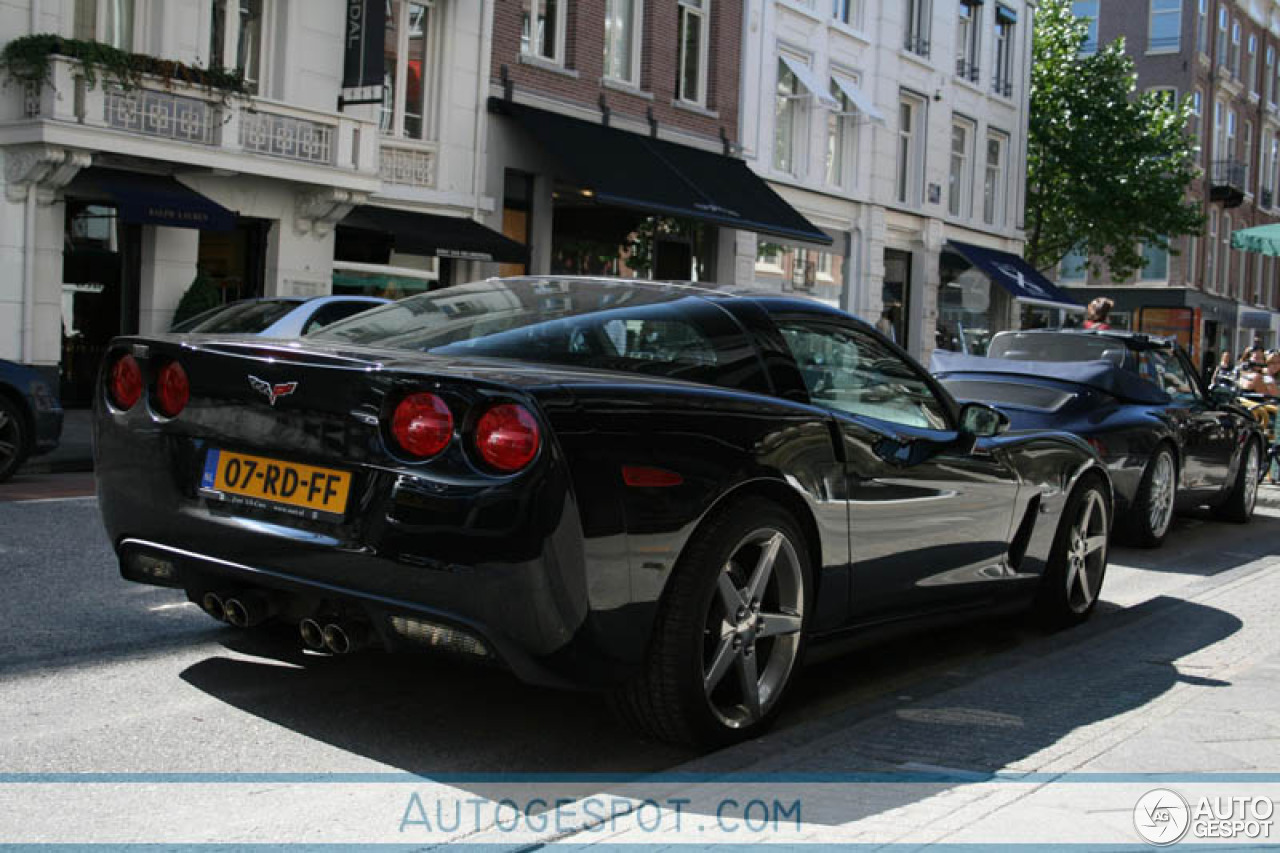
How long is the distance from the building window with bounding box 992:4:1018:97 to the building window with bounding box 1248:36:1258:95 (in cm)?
2337

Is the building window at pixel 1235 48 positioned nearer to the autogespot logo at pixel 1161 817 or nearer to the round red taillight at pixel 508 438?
the autogespot logo at pixel 1161 817

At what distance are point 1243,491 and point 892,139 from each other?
20.1m

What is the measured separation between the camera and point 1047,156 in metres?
39.1

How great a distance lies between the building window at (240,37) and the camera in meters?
17.9

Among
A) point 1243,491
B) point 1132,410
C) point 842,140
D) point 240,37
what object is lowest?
point 1243,491

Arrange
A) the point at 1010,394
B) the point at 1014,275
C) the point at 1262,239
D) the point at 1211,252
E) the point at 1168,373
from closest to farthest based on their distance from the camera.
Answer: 1. the point at 1010,394
2. the point at 1168,373
3. the point at 1262,239
4. the point at 1014,275
5. the point at 1211,252

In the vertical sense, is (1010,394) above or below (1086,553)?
above

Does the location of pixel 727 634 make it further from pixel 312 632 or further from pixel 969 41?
pixel 969 41

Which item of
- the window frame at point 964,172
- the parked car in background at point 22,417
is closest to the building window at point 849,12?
the window frame at point 964,172

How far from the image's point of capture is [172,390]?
14.0ft

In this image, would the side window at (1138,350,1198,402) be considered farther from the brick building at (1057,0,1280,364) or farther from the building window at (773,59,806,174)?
the brick building at (1057,0,1280,364)

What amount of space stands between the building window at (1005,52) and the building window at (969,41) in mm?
1377

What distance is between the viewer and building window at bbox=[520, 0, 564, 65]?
21922 mm

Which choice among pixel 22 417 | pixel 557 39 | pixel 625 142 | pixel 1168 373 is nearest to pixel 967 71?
pixel 625 142
